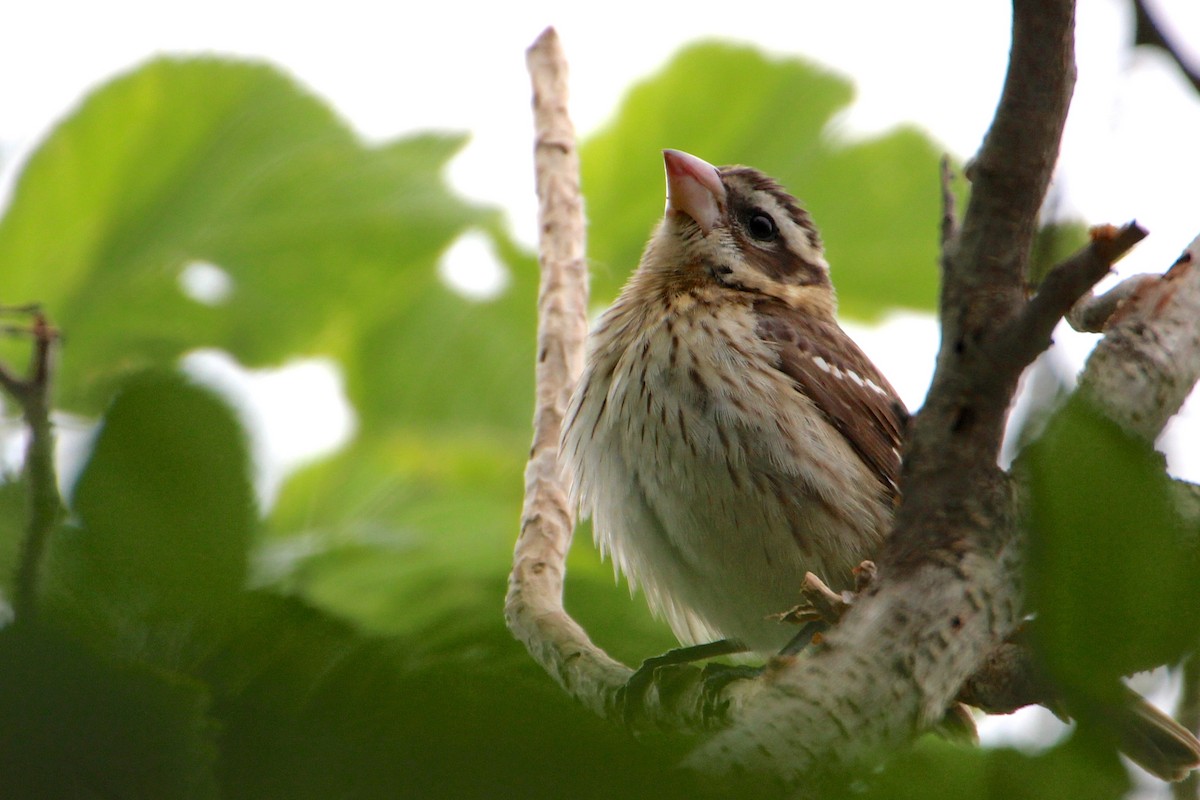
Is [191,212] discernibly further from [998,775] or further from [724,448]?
[998,775]

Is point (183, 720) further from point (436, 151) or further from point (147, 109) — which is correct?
point (436, 151)

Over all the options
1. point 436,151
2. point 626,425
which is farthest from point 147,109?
point 626,425

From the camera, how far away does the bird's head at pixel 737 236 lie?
4.29m

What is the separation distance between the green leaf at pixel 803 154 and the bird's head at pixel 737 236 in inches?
3.1

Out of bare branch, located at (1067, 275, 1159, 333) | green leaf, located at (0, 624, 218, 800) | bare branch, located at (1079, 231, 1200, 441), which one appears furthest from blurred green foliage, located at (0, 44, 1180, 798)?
bare branch, located at (1067, 275, 1159, 333)

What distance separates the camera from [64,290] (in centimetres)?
227

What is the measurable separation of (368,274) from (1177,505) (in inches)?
110

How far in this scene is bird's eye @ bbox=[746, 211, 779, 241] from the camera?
14.6ft

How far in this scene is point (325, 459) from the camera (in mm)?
2760

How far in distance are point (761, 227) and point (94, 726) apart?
160 inches

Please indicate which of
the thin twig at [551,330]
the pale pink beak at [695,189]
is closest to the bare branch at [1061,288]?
the thin twig at [551,330]

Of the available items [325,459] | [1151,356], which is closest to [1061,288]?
[1151,356]

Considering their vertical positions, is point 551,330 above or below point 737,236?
below

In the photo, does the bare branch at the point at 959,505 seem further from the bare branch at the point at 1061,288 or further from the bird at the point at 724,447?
the bird at the point at 724,447
